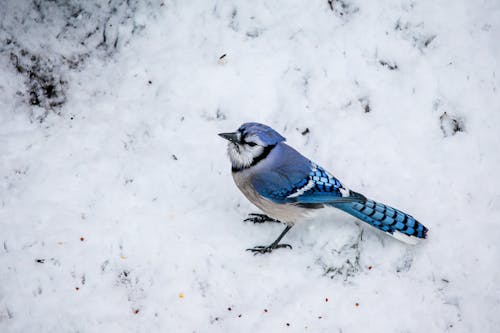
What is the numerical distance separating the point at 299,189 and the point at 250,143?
530 mm

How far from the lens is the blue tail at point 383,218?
12.7 ft

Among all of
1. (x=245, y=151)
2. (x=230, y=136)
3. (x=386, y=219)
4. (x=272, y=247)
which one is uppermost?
(x=230, y=136)

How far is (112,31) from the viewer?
511 centimetres

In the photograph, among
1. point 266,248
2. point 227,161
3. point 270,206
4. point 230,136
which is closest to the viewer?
point 230,136

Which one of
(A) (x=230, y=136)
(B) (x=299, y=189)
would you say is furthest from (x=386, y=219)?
(A) (x=230, y=136)

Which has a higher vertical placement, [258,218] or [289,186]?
[289,186]

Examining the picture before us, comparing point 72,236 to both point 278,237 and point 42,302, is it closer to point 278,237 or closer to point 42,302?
point 42,302

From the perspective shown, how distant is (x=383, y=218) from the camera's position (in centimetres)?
388

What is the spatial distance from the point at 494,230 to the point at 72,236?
3.48 m

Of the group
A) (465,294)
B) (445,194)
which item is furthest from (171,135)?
(465,294)

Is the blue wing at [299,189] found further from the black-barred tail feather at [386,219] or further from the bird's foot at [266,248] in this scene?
the bird's foot at [266,248]

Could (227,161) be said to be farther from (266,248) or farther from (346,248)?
(346,248)

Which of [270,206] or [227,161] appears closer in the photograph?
[270,206]

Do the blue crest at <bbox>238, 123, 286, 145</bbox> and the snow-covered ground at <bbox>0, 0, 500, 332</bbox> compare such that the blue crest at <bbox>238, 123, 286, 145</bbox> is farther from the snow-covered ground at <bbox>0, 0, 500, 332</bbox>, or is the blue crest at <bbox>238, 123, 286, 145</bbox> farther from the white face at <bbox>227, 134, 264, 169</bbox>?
the snow-covered ground at <bbox>0, 0, 500, 332</bbox>
